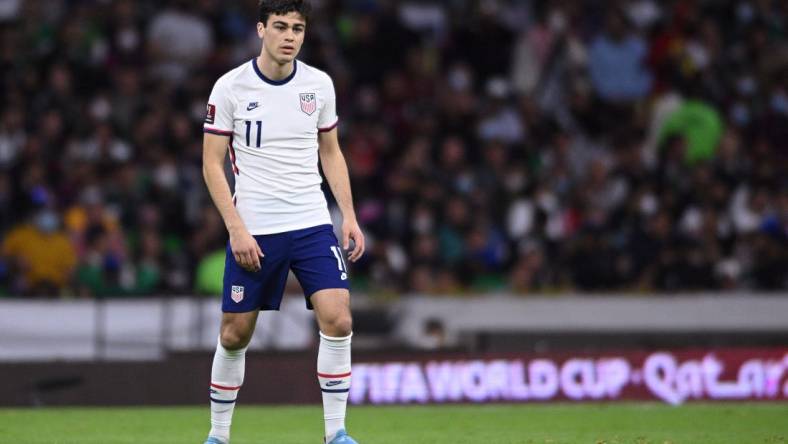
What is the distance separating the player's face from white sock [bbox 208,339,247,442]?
5.21ft

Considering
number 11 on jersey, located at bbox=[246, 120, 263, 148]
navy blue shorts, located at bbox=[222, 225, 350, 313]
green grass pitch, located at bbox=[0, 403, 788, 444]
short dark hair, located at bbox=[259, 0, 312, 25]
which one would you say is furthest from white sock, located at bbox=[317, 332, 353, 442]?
short dark hair, located at bbox=[259, 0, 312, 25]

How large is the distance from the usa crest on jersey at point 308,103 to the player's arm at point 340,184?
7.8 inches

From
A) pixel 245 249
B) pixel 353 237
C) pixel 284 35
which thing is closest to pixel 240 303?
pixel 245 249

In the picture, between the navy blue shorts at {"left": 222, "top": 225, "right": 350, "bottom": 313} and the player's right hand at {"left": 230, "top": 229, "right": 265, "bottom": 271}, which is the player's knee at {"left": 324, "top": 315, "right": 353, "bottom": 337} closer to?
the navy blue shorts at {"left": 222, "top": 225, "right": 350, "bottom": 313}

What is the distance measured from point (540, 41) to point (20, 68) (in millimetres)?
6572

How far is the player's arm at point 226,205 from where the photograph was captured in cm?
752

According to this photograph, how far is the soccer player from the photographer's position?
7637 mm

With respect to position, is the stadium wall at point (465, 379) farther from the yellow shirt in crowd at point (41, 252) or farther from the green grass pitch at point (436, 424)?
the yellow shirt in crowd at point (41, 252)

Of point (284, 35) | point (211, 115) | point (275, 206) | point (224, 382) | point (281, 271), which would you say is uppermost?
point (284, 35)

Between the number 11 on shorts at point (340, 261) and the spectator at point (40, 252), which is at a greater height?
the number 11 on shorts at point (340, 261)

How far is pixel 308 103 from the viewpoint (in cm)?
782

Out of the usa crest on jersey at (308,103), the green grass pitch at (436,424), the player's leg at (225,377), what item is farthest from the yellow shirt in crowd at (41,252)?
the usa crest on jersey at (308,103)

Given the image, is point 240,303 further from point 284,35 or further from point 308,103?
point 284,35

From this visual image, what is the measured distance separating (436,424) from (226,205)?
3.71 m
